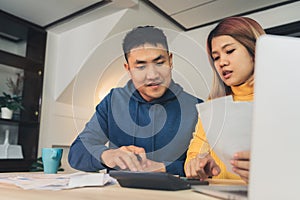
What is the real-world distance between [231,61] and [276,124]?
1.07 m

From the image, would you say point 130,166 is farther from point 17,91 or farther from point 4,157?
point 17,91

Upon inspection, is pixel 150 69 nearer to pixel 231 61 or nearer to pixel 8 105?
pixel 231 61

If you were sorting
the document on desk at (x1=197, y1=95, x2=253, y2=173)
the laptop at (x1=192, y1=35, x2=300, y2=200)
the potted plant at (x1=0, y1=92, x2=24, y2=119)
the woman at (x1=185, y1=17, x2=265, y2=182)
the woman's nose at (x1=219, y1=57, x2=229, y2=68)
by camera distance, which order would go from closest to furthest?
the laptop at (x1=192, y1=35, x2=300, y2=200), the document on desk at (x1=197, y1=95, x2=253, y2=173), the woman at (x1=185, y1=17, x2=265, y2=182), the woman's nose at (x1=219, y1=57, x2=229, y2=68), the potted plant at (x1=0, y1=92, x2=24, y2=119)

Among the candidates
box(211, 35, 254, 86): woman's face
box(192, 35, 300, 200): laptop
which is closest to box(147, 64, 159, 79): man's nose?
box(211, 35, 254, 86): woman's face

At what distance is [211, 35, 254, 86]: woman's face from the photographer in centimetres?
130

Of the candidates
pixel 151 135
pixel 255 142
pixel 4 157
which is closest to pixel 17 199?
pixel 255 142

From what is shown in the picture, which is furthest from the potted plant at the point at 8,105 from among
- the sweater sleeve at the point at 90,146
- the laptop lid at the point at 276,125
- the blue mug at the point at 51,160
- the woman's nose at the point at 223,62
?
→ the laptop lid at the point at 276,125

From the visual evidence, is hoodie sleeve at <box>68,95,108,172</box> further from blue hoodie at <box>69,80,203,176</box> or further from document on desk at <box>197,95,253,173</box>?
document on desk at <box>197,95,253,173</box>

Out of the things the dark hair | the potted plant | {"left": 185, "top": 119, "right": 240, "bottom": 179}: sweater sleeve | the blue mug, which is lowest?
the blue mug

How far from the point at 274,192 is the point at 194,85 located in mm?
732

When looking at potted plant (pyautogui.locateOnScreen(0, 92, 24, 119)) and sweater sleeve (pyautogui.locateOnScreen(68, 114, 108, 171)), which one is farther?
potted plant (pyautogui.locateOnScreen(0, 92, 24, 119))

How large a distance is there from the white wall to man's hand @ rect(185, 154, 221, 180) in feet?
0.83

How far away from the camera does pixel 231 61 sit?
137 cm

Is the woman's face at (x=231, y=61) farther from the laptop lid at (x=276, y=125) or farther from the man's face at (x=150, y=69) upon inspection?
the laptop lid at (x=276, y=125)
